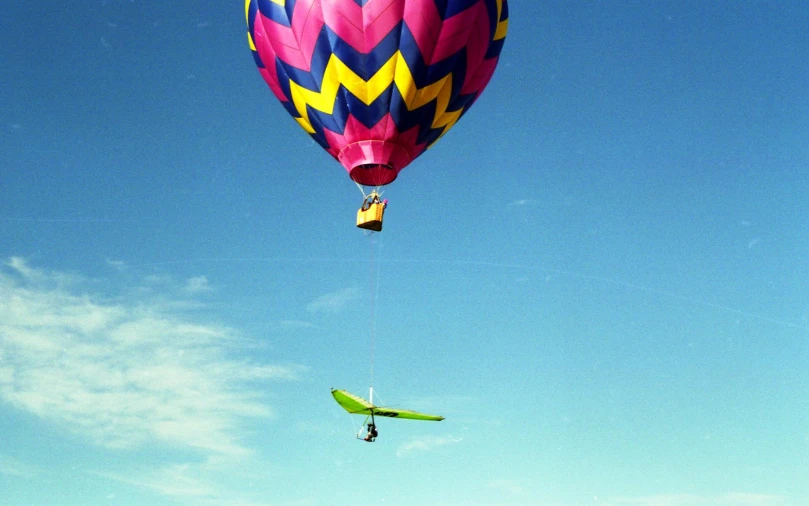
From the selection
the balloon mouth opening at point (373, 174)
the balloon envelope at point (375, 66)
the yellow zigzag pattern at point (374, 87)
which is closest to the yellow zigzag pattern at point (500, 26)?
the balloon envelope at point (375, 66)

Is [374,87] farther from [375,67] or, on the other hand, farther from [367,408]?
[367,408]

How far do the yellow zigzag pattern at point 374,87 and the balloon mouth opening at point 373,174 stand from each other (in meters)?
1.88

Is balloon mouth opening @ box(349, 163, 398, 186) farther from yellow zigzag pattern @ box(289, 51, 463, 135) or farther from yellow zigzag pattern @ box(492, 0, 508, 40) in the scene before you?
yellow zigzag pattern @ box(492, 0, 508, 40)

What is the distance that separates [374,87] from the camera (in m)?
26.3

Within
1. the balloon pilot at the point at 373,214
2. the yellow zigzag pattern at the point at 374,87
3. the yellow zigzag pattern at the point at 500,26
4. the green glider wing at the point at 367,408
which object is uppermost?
the yellow zigzag pattern at the point at 500,26

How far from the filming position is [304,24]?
85.6 ft

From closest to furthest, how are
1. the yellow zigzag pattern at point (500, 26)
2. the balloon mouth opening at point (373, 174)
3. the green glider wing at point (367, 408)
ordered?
the green glider wing at point (367, 408) → the balloon mouth opening at point (373, 174) → the yellow zigzag pattern at point (500, 26)

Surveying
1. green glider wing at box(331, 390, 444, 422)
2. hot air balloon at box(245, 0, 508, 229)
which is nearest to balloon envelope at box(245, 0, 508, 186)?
hot air balloon at box(245, 0, 508, 229)

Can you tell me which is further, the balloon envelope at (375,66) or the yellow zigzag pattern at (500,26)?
the yellow zigzag pattern at (500,26)

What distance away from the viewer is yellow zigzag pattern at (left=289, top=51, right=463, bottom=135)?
26141mm

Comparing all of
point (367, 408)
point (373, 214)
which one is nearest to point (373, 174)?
point (373, 214)

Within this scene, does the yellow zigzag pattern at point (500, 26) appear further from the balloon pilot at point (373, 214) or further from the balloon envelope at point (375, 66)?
the balloon pilot at point (373, 214)

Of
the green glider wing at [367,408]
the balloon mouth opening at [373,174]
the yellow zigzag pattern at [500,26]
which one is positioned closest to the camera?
the green glider wing at [367,408]

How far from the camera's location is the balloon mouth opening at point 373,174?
2744cm
